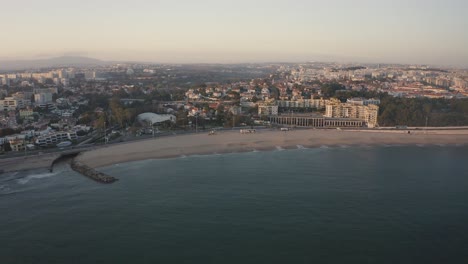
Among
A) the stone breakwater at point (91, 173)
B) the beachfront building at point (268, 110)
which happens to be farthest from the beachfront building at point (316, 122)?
the stone breakwater at point (91, 173)

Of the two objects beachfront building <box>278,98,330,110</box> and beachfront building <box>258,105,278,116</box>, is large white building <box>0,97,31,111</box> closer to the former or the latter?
beachfront building <box>258,105,278,116</box>

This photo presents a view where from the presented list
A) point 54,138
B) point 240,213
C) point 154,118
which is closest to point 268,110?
point 154,118

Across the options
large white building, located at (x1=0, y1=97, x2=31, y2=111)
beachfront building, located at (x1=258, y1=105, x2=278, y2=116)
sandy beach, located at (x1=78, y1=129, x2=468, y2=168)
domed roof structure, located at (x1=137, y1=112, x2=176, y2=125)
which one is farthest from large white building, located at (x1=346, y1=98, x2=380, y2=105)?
large white building, located at (x1=0, y1=97, x2=31, y2=111)

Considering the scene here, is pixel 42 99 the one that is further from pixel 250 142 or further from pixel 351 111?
pixel 351 111

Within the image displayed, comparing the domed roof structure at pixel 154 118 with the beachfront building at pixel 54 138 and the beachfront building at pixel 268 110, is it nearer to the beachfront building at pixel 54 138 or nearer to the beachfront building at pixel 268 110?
the beachfront building at pixel 54 138

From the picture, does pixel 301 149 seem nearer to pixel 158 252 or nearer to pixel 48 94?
pixel 158 252
